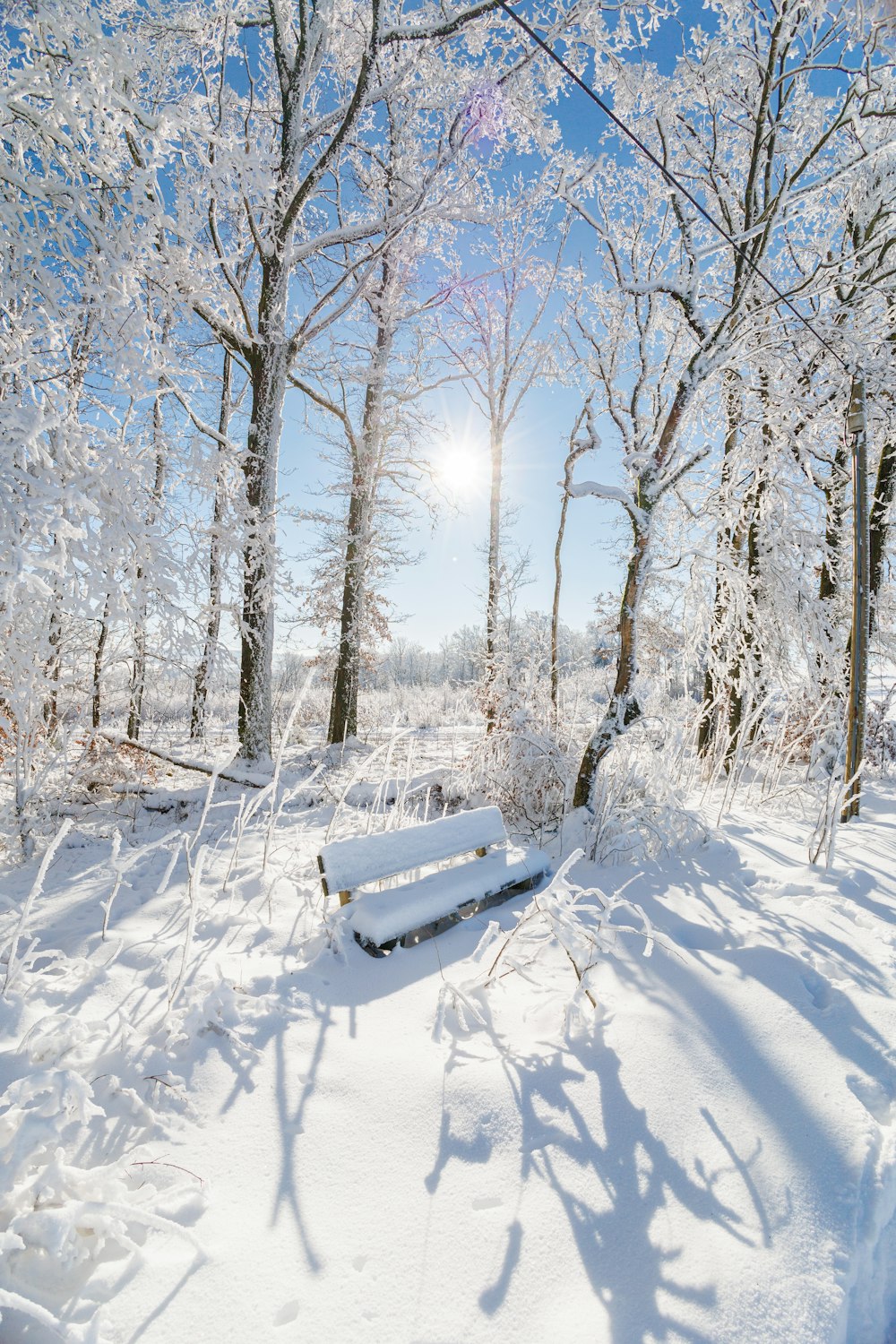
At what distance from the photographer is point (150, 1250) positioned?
1224 millimetres

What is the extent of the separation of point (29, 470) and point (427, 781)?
16.4 ft

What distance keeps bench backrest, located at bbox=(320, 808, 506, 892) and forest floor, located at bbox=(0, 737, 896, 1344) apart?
0.26 meters

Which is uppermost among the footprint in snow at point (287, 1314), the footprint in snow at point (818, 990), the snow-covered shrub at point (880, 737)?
the snow-covered shrub at point (880, 737)

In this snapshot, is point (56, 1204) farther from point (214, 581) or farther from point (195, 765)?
point (195, 765)

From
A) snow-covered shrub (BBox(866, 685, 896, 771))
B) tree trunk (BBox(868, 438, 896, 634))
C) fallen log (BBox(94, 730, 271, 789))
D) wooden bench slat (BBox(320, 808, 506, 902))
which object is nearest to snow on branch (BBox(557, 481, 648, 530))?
wooden bench slat (BBox(320, 808, 506, 902))

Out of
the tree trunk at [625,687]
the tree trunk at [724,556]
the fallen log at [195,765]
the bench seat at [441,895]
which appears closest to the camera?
the bench seat at [441,895]

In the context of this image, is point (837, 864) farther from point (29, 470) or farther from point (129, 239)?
point (129, 239)

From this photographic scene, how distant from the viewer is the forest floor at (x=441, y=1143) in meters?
1.15

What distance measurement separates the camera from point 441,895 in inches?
120

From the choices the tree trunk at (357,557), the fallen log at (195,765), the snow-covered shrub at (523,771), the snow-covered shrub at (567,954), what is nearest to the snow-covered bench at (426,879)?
the snow-covered shrub at (567,954)

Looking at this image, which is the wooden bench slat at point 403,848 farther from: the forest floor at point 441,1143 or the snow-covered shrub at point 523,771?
the snow-covered shrub at point 523,771

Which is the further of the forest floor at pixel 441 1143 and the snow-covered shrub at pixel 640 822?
the snow-covered shrub at pixel 640 822

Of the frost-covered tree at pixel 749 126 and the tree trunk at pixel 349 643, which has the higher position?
the frost-covered tree at pixel 749 126

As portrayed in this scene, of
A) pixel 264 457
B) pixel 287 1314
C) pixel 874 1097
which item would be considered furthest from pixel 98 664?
pixel 874 1097
